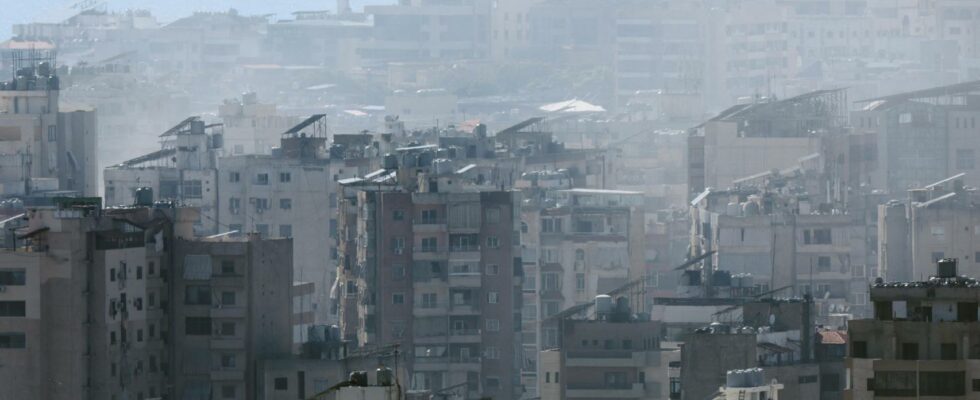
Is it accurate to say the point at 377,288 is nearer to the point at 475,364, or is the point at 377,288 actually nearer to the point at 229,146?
the point at 475,364

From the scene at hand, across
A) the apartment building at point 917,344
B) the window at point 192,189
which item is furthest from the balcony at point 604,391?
the window at point 192,189

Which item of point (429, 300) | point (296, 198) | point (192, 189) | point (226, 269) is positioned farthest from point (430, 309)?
point (192, 189)

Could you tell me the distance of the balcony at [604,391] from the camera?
7431 centimetres

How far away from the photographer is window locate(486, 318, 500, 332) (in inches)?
3221

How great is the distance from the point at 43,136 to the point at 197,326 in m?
30.5

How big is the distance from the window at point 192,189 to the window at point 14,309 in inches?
1345

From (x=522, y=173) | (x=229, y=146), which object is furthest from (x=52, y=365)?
(x=229, y=146)

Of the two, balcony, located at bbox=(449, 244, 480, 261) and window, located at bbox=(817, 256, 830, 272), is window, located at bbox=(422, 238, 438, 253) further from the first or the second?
window, located at bbox=(817, 256, 830, 272)

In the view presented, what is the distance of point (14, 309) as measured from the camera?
6562 cm

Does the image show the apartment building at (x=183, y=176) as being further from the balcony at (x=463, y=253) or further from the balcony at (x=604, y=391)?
the balcony at (x=604, y=391)

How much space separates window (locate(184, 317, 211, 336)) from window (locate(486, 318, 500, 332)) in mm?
12723

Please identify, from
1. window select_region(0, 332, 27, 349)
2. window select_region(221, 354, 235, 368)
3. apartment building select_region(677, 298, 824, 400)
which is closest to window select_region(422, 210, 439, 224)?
apartment building select_region(677, 298, 824, 400)

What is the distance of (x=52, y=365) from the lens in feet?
215

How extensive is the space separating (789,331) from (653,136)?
9188 cm
